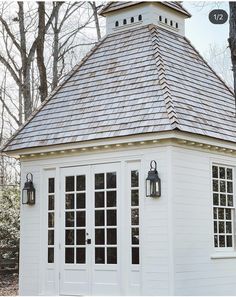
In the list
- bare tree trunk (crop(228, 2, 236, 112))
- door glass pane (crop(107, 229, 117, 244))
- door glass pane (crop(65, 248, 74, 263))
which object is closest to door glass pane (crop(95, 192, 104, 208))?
door glass pane (crop(107, 229, 117, 244))

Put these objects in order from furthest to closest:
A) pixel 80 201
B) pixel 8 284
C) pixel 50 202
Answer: pixel 8 284
pixel 50 202
pixel 80 201

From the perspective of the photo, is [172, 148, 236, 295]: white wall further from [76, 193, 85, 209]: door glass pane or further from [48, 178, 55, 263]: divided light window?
[48, 178, 55, 263]: divided light window

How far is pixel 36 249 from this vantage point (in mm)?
12125

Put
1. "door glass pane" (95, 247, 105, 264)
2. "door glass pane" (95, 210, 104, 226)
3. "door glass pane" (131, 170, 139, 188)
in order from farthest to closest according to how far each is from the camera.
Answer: "door glass pane" (95, 210, 104, 226), "door glass pane" (95, 247, 105, 264), "door glass pane" (131, 170, 139, 188)

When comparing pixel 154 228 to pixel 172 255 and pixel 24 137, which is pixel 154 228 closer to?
pixel 172 255

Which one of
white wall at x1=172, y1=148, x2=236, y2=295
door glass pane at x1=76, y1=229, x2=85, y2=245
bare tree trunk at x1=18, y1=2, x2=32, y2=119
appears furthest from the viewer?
bare tree trunk at x1=18, y1=2, x2=32, y2=119

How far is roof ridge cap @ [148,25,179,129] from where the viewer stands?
1027cm

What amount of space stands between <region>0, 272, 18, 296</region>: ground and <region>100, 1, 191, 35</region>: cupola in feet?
Result: 21.7

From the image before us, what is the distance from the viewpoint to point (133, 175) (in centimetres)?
1090

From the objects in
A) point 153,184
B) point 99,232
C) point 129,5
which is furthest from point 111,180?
point 129,5

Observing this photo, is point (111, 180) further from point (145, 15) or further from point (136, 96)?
point (145, 15)

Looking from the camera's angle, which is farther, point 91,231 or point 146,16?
point 146,16

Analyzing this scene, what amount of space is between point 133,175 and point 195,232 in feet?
4.90

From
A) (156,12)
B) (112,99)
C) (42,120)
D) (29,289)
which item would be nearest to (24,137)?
(42,120)
